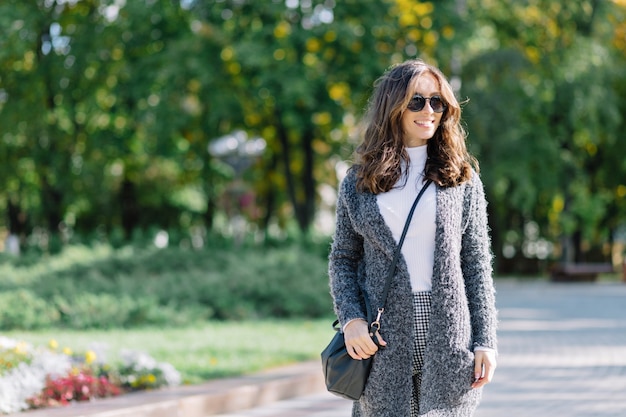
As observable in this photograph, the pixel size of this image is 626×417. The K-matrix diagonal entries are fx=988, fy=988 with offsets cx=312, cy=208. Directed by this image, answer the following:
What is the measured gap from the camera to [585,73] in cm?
3083

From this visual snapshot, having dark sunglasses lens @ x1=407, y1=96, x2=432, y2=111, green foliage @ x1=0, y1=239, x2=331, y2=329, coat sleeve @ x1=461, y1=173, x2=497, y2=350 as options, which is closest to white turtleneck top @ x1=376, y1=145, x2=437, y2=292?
coat sleeve @ x1=461, y1=173, x2=497, y2=350

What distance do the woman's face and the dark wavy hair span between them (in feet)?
0.06

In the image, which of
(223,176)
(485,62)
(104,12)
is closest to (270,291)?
(104,12)

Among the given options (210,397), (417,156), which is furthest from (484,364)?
(210,397)

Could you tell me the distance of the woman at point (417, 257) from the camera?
3.30m

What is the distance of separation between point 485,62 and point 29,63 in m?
13.0

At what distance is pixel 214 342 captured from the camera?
12008 millimetres

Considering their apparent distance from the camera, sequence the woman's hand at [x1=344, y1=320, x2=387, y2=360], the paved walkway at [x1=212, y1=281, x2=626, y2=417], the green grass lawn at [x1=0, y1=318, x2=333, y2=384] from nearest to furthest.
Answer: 1. the woman's hand at [x1=344, y1=320, x2=387, y2=360]
2. the paved walkway at [x1=212, y1=281, x2=626, y2=417]
3. the green grass lawn at [x1=0, y1=318, x2=333, y2=384]

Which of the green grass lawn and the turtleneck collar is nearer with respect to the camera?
the turtleneck collar

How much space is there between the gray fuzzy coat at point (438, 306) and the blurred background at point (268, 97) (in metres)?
15.8

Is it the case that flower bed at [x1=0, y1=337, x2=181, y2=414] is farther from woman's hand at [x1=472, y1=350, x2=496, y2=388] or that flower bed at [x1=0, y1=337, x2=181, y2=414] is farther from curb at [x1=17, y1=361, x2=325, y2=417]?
woman's hand at [x1=472, y1=350, x2=496, y2=388]

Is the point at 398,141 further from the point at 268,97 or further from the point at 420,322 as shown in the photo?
the point at 268,97

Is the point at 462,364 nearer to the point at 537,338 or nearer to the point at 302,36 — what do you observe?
the point at 537,338

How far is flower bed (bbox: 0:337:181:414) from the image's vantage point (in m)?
7.58
